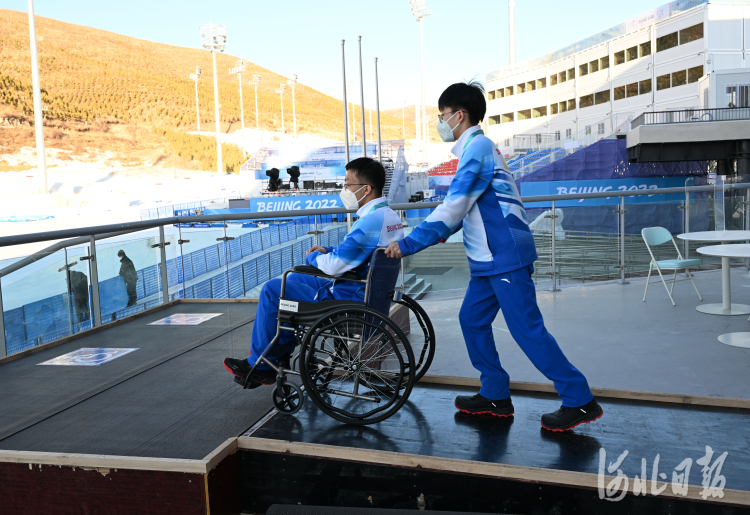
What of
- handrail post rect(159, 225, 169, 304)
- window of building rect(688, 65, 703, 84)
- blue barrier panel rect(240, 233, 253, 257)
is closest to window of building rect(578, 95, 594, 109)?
window of building rect(688, 65, 703, 84)

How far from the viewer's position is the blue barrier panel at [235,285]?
18.9 ft

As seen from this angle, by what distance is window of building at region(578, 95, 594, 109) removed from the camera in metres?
46.0

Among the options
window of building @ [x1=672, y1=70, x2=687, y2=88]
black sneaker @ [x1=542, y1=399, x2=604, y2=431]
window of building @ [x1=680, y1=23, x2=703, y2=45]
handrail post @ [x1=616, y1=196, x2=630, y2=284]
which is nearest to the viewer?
black sneaker @ [x1=542, y1=399, x2=604, y2=431]

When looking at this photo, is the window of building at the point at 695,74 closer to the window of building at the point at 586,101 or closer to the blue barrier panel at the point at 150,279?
the window of building at the point at 586,101

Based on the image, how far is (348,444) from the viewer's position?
243 centimetres

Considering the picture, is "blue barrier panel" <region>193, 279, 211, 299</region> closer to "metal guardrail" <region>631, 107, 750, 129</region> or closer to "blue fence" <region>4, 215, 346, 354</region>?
"blue fence" <region>4, 215, 346, 354</region>

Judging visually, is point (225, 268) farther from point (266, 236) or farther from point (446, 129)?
point (446, 129)

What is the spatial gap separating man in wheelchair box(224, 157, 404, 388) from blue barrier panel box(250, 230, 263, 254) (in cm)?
304

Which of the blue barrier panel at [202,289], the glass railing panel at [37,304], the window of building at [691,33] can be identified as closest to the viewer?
the glass railing panel at [37,304]

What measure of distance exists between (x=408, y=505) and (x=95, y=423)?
1.45m

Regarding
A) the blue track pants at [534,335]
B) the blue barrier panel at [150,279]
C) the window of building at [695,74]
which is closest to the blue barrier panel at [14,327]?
the blue barrier panel at [150,279]

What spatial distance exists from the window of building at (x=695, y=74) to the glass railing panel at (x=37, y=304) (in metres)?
37.7

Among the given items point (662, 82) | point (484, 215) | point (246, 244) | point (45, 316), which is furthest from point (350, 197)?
point (662, 82)

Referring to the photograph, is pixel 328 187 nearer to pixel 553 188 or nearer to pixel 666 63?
pixel 553 188
